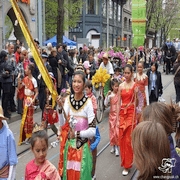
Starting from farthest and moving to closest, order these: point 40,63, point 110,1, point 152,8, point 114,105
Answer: point 110,1 → point 152,8 → point 114,105 → point 40,63

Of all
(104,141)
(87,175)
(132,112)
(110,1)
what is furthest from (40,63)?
(110,1)

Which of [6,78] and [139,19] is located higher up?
[139,19]

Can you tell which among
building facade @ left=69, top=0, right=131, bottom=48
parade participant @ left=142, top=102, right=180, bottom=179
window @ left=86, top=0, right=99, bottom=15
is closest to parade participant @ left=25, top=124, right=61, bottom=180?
parade participant @ left=142, top=102, right=180, bottom=179

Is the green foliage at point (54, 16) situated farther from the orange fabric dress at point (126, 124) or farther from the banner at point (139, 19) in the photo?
the orange fabric dress at point (126, 124)

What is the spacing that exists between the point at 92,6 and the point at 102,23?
2.33 metres

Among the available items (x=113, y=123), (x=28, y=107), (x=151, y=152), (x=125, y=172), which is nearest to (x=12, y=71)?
(x=28, y=107)

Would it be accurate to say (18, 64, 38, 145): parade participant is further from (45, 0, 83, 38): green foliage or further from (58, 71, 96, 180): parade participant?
(45, 0, 83, 38): green foliage

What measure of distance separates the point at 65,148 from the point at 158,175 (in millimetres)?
2065

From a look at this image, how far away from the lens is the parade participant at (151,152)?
227cm

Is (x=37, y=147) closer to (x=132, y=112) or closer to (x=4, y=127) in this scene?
(x=4, y=127)

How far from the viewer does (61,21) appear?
18.4 m

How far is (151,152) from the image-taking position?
2275 mm

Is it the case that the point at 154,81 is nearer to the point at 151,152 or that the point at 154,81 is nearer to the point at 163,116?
the point at 163,116

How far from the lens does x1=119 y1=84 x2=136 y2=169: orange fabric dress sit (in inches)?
235
